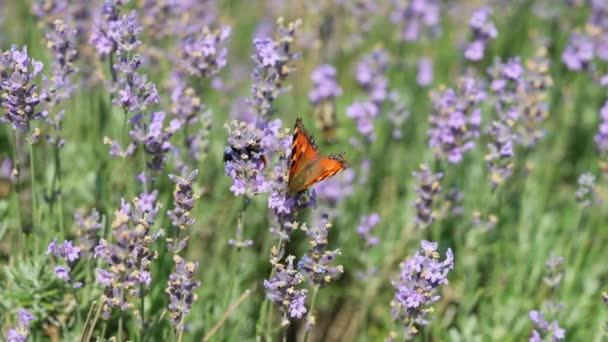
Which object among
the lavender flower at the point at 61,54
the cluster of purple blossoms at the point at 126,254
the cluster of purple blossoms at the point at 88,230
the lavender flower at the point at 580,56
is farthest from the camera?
the lavender flower at the point at 580,56

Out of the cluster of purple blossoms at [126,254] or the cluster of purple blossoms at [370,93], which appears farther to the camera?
the cluster of purple blossoms at [370,93]

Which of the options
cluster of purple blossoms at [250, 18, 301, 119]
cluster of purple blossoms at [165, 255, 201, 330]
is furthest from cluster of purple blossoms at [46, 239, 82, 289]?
cluster of purple blossoms at [250, 18, 301, 119]

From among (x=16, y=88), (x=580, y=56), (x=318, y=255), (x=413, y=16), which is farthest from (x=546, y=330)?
(x=413, y=16)

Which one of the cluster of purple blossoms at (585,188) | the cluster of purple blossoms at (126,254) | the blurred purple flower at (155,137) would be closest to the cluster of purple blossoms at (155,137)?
the blurred purple flower at (155,137)

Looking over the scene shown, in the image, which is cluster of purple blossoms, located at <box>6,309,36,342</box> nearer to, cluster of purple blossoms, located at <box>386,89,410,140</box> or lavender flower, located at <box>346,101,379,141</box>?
lavender flower, located at <box>346,101,379,141</box>

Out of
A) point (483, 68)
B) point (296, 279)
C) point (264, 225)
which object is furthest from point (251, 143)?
point (483, 68)

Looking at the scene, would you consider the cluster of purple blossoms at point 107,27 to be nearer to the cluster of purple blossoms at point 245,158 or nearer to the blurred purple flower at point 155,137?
the blurred purple flower at point 155,137

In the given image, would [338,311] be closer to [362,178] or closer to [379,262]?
[379,262]
